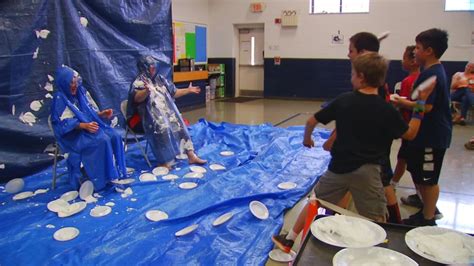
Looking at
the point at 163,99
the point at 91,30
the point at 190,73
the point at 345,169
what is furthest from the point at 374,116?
the point at 190,73

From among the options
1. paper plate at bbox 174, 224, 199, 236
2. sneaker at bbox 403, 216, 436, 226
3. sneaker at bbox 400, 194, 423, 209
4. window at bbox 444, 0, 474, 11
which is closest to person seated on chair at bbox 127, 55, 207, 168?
paper plate at bbox 174, 224, 199, 236

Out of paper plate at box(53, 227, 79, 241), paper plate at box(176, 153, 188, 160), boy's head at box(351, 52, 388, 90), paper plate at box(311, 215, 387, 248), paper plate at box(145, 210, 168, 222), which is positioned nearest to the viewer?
paper plate at box(311, 215, 387, 248)

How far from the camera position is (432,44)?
218 cm

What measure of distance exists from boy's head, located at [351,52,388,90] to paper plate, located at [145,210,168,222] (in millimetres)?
1593

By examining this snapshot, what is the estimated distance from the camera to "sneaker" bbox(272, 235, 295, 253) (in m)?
2.11

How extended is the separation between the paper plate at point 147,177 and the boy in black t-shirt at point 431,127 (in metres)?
2.10

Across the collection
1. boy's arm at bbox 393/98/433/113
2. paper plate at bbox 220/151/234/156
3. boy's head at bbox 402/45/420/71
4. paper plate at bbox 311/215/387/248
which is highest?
boy's head at bbox 402/45/420/71

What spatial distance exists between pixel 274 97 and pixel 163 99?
5.98 meters

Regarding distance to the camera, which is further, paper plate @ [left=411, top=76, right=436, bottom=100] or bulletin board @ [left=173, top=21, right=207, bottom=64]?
bulletin board @ [left=173, top=21, right=207, bottom=64]

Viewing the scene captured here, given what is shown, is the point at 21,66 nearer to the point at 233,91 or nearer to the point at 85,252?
the point at 85,252

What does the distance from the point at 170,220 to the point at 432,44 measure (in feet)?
6.39

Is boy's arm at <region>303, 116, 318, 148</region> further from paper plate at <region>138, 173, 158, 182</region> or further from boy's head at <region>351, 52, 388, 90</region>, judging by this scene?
paper plate at <region>138, 173, 158, 182</region>

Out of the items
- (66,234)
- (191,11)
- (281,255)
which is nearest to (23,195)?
(66,234)

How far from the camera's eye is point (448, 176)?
11.8 feet
